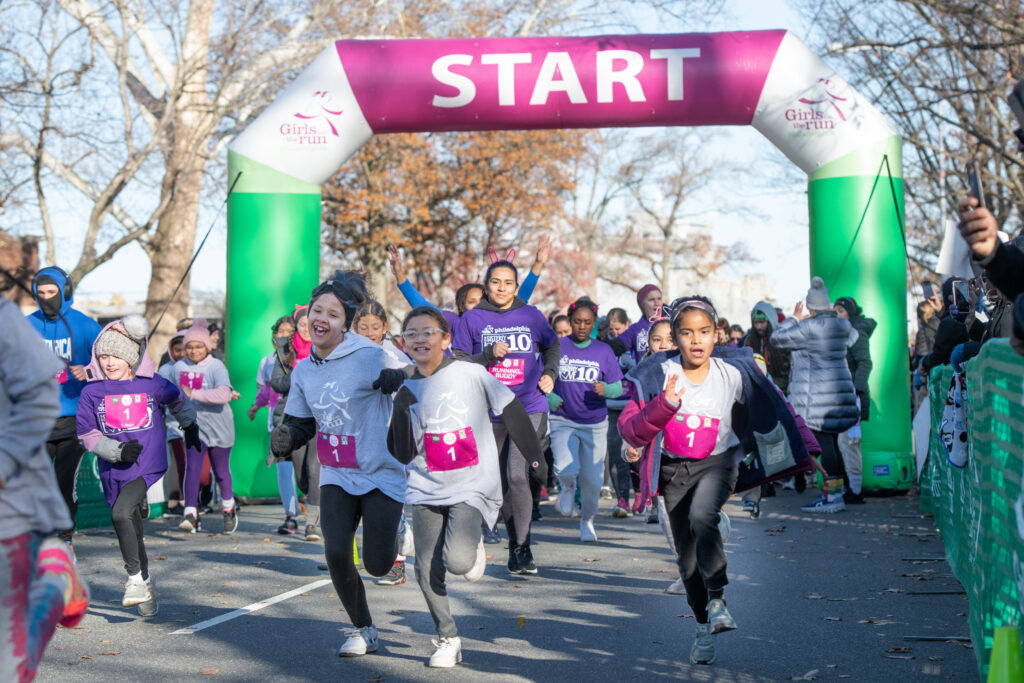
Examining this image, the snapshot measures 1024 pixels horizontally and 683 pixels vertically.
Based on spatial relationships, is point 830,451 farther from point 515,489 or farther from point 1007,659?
point 1007,659

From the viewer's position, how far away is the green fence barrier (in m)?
4.11

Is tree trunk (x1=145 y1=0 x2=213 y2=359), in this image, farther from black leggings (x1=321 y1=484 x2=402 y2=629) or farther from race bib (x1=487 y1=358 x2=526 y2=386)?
black leggings (x1=321 y1=484 x2=402 y2=629)

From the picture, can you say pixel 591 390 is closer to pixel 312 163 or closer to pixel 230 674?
pixel 312 163

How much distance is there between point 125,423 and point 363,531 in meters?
2.26

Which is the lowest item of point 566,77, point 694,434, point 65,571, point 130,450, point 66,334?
point 65,571

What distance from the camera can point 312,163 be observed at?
13.5 meters

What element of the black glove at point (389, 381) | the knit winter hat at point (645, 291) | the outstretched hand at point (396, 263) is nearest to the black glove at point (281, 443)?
the black glove at point (389, 381)

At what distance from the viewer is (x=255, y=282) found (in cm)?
1342

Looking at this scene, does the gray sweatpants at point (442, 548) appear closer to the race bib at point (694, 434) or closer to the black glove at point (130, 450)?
the race bib at point (694, 434)

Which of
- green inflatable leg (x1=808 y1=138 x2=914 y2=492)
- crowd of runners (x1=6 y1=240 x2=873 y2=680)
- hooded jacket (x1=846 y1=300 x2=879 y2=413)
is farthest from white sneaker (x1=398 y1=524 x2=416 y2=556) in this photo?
green inflatable leg (x1=808 y1=138 x2=914 y2=492)

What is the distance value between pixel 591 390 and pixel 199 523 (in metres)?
3.98

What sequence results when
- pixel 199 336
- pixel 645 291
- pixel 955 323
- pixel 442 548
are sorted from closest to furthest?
pixel 442 548, pixel 955 323, pixel 199 336, pixel 645 291

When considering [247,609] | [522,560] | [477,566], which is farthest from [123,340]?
[522,560]

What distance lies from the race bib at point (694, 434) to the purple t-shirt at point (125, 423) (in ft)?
10.9
